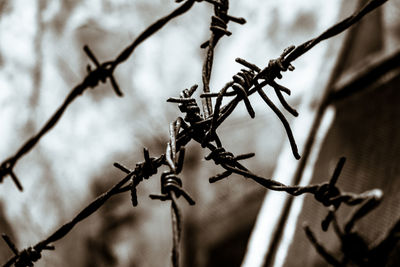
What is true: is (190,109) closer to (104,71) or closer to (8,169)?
(104,71)

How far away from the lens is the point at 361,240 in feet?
4.17

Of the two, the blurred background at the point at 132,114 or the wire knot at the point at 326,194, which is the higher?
the blurred background at the point at 132,114

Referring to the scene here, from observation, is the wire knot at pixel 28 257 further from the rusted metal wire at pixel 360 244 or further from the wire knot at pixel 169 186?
the rusted metal wire at pixel 360 244

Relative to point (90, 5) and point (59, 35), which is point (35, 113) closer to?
point (59, 35)

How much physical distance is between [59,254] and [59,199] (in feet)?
1.27

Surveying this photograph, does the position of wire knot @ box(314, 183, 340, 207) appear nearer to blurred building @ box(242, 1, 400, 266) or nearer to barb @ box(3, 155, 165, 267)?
barb @ box(3, 155, 165, 267)

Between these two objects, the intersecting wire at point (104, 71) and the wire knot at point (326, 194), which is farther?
the intersecting wire at point (104, 71)

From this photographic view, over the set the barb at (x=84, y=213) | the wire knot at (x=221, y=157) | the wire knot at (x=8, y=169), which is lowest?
the wire knot at (x=221, y=157)

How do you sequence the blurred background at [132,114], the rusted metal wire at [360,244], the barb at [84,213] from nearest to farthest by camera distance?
1. the barb at [84,213]
2. the rusted metal wire at [360,244]
3. the blurred background at [132,114]

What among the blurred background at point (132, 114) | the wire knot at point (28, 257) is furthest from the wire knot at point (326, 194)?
the blurred background at point (132, 114)

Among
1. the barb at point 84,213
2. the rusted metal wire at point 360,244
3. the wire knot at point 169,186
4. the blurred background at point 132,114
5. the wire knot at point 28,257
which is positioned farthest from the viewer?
the blurred background at point 132,114

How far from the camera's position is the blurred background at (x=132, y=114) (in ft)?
9.29

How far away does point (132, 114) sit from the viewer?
3.56 metres

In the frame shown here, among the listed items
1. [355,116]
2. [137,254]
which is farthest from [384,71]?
[137,254]
